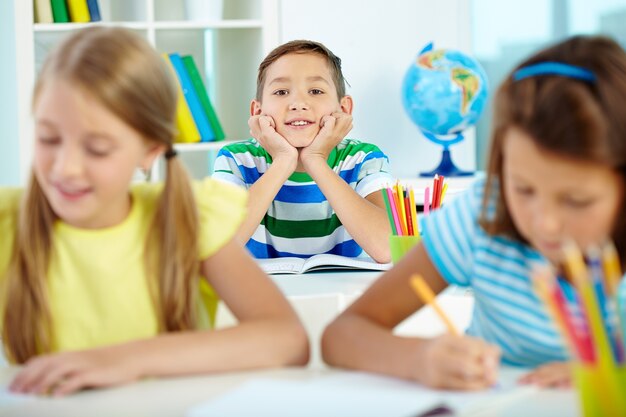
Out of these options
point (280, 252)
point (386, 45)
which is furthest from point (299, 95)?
point (386, 45)


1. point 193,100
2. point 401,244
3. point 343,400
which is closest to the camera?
point 343,400

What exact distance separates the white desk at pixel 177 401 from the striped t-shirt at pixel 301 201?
48.5 inches

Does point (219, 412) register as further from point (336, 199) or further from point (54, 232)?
point (336, 199)

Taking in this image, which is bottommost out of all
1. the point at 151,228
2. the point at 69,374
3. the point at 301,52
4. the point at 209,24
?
the point at 69,374

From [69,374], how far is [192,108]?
2.41 metres

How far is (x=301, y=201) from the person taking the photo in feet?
7.79

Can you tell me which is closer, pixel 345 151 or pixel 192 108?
pixel 345 151

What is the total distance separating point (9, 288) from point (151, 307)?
0.18 metres

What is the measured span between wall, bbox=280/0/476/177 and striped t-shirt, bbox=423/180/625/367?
2573 mm

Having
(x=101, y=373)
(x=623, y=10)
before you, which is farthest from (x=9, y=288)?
(x=623, y=10)

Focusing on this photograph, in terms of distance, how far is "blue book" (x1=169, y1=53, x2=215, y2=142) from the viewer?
3.28m

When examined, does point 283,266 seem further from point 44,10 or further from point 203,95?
point 44,10

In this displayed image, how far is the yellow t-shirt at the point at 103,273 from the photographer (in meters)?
1.26

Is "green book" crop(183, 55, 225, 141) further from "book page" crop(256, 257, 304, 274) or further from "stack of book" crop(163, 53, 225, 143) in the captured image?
"book page" crop(256, 257, 304, 274)
